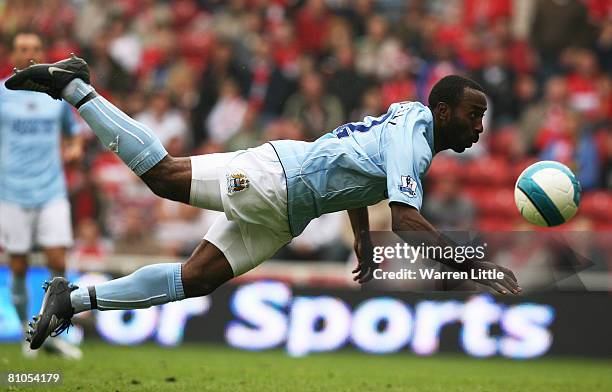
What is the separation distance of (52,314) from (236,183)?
1.61 metres

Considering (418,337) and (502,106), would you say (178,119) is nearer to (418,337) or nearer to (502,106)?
(502,106)

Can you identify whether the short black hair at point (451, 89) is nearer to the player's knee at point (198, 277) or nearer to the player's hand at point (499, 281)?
the player's hand at point (499, 281)

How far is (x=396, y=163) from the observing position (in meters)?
7.30

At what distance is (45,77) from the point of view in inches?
302

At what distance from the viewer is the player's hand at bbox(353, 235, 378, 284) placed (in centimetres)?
851

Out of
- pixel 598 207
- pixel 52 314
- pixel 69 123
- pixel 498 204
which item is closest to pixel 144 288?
pixel 52 314

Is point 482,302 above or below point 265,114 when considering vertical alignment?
below

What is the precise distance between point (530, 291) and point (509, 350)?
74cm

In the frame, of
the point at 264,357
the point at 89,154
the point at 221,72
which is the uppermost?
the point at 221,72

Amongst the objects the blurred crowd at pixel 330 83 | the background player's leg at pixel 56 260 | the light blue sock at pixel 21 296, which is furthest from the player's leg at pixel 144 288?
the blurred crowd at pixel 330 83

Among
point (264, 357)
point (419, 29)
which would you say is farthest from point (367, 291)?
point (419, 29)

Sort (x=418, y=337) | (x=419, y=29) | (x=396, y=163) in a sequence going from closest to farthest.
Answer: (x=396, y=163) → (x=418, y=337) → (x=419, y=29)

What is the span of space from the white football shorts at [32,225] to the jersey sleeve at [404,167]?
5.09 meters

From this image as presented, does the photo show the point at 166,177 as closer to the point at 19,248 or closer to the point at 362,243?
the point at 362,243
